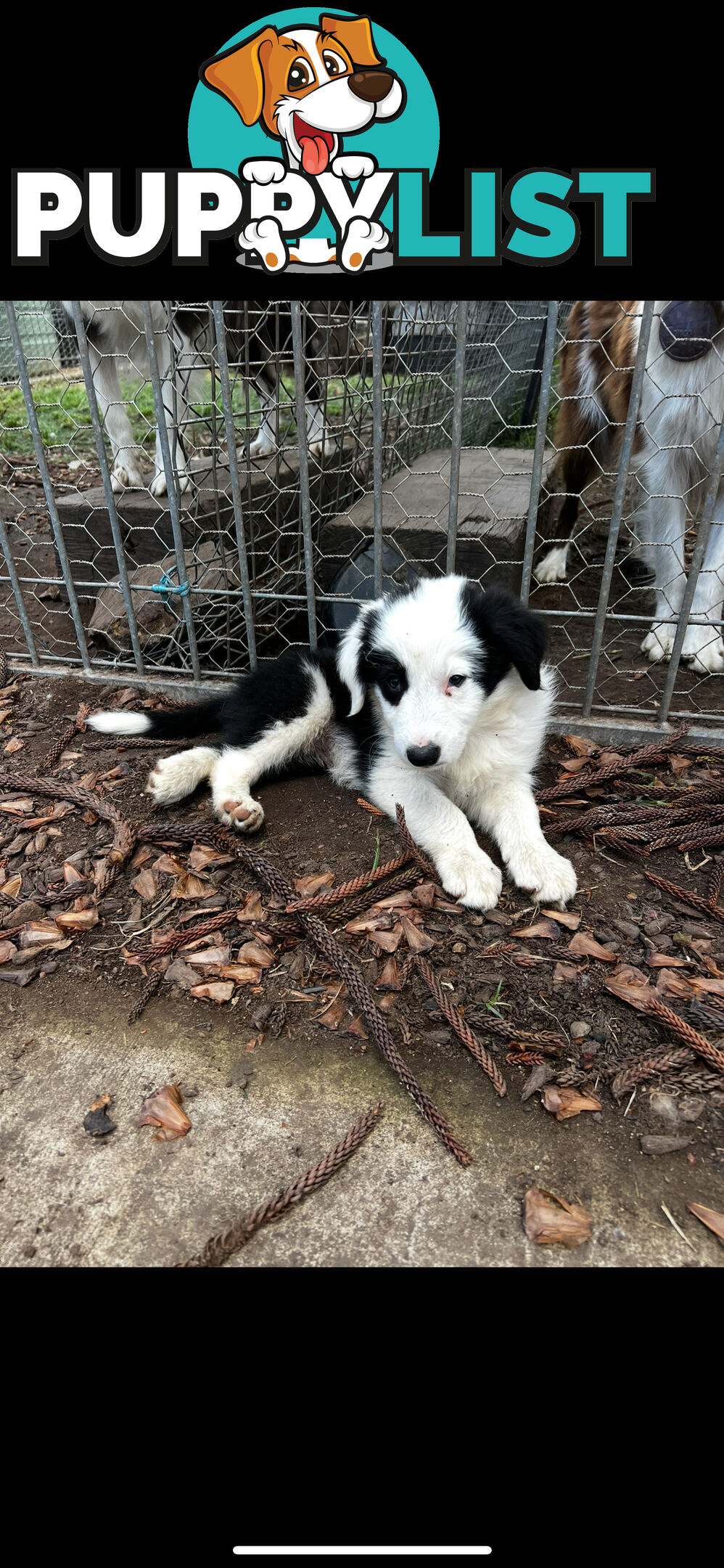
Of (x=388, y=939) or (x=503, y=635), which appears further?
(x=503, y=635)

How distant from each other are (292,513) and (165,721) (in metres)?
1.68

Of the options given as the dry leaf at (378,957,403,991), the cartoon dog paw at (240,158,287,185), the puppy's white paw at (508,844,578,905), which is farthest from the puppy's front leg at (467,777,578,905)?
the cartoon dog paw at (240,158,287,185)

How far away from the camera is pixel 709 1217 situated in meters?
1.54

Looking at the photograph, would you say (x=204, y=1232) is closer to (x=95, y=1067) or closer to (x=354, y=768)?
(x=95, y=1067)

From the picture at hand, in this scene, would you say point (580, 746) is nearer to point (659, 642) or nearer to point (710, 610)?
point (659, 642)

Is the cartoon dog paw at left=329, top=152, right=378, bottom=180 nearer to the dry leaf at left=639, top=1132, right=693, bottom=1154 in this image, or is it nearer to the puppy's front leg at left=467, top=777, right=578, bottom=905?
the puppy's front leg at left=467, top=777, right=578, bottom=905

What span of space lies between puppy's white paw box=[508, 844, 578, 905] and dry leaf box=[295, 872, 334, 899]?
20.5 inches

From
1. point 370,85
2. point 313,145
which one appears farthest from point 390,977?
point 370,85

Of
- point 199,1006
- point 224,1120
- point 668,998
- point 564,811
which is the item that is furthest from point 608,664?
point 224,1120

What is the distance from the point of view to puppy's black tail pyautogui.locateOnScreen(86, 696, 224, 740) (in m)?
3.11

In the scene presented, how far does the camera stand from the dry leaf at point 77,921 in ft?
7.63

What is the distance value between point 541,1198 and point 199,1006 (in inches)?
36.2

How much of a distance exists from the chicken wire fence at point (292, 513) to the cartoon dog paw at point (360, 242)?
9.1 inches

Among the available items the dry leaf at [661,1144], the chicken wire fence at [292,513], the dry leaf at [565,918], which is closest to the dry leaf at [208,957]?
the dry leaf at [565,918]
